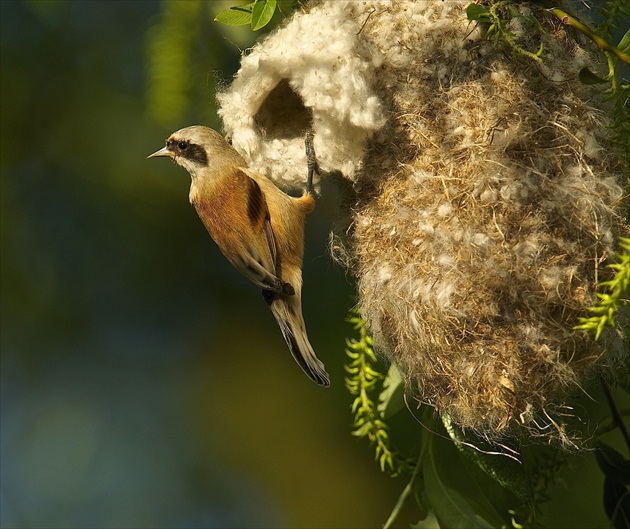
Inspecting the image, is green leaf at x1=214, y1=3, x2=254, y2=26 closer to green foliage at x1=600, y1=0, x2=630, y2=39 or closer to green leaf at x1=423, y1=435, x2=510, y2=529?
green foliage at x1=600, y1=0, x2=630, y2=39

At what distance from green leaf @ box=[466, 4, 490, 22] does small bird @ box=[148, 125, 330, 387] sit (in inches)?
23.4

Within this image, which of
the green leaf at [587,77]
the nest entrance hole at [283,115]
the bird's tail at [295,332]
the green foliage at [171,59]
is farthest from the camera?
the green foliage at [171,59]

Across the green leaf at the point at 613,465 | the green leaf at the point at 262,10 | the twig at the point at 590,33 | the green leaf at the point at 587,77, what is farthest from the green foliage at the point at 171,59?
the green leaf at the point at 613,465

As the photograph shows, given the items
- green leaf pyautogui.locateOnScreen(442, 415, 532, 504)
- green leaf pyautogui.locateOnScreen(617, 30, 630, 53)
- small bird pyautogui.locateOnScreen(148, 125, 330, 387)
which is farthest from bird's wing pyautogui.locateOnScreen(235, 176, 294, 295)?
green leaf pyautogui.locateOnScreen(617, 30, 630, 53)

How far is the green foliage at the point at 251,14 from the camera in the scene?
217cm

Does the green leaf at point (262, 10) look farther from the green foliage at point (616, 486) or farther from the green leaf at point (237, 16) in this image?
the green foliage at point (616, 486)

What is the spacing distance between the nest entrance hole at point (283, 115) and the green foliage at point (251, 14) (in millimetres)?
346

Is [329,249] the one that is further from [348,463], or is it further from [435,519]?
[348,463]

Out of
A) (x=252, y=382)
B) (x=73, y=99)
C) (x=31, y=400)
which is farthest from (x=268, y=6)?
(x=31, y=400)

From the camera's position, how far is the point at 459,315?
212cm

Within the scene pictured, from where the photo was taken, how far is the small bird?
241 centimetres

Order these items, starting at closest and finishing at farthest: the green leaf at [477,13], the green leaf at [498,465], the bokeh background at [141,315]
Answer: the green leaf at [477,13] < the green leaf at [498,465] < the bokeh background at [141,315]

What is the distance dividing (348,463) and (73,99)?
2.53m

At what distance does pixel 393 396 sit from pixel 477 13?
1215mm
